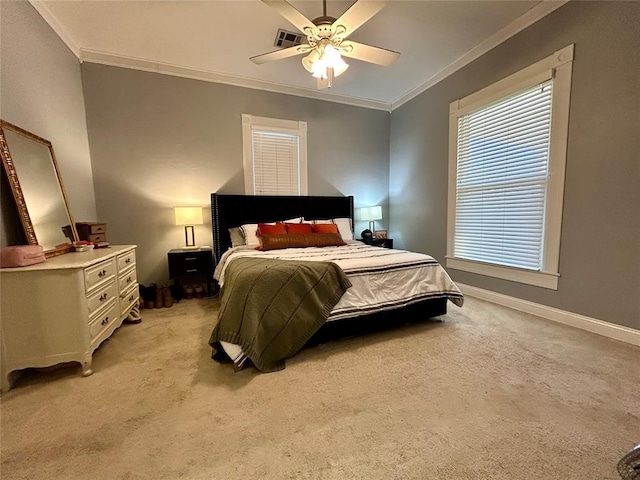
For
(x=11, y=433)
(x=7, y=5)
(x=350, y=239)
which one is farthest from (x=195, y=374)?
(x=7, y=5)

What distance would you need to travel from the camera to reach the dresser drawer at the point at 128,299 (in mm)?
2545

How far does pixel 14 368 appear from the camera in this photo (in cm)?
173

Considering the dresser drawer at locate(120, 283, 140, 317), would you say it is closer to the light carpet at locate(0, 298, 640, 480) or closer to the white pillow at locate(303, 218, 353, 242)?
the light carpet at locate(0, 298, 640, 480)

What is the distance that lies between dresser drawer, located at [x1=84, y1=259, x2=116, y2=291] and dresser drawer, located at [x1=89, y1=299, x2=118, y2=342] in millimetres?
230

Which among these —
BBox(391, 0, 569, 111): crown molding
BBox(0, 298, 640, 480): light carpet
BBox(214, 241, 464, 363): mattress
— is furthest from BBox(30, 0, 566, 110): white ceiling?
BBox(0, 298, 640, 480): light carpet

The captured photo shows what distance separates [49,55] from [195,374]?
3266mm

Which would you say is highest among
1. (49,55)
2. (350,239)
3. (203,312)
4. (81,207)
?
(49,55)

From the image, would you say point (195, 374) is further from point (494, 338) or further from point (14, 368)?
point (494, 338)

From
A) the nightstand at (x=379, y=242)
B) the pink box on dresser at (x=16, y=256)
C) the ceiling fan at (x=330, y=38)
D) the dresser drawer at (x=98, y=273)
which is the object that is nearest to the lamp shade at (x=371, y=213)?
the nightstand at (x=379, y=242)

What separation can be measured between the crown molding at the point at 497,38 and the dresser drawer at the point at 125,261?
449cm

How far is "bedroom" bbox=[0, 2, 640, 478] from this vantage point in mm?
2201

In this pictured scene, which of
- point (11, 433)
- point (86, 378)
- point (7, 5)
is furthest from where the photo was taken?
point (7, 5)

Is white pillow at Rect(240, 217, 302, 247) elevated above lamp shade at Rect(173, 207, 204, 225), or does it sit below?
below

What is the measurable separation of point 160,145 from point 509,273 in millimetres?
4583
